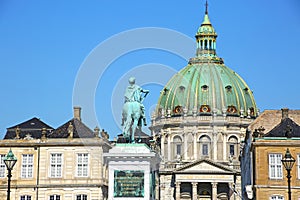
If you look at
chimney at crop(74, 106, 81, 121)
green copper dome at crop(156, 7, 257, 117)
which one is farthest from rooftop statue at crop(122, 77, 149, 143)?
green copper dome at crop(156, 7, 257, 117)

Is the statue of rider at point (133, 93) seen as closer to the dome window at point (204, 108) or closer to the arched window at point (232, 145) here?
the arched window at point (232, 145)

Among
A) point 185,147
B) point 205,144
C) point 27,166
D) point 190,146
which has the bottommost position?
point 27,166

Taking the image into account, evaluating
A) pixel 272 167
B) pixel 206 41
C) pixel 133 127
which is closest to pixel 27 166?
Result: pixel 272 167

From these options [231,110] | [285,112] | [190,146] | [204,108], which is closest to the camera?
[285,112]

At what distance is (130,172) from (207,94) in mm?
91967

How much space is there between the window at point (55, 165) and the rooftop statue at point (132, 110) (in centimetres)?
3348

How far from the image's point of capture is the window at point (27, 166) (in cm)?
6594

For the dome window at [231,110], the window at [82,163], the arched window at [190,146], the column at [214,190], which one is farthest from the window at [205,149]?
the window at [82,163]

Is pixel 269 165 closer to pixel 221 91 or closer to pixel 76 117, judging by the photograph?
pixel 76 117

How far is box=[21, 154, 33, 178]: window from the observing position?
6594 cm

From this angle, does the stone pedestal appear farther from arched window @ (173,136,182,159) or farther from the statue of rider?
arched window @ (173,136,182,159)

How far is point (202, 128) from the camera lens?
119688mm

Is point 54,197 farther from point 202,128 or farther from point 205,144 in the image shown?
point 202,128

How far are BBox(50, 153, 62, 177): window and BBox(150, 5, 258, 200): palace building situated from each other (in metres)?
46.5
